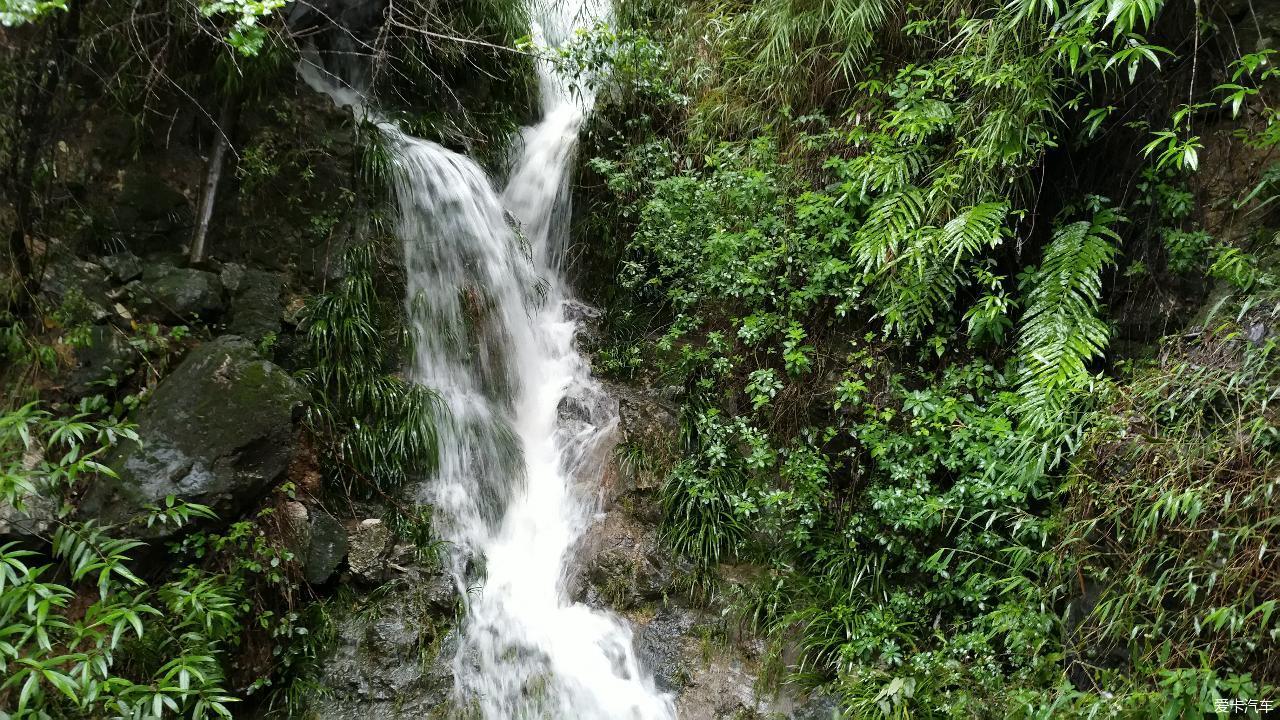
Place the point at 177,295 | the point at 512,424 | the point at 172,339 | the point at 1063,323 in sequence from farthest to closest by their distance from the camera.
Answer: the point at 512,424
the point at 177,295
the point at 172,339
the point at 1063,323

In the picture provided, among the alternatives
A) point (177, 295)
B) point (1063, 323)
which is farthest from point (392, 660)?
point (1063, 323)

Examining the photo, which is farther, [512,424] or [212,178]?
[512,424]

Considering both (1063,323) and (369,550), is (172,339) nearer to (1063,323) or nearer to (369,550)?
(369,550)

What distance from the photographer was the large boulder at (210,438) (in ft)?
12.1

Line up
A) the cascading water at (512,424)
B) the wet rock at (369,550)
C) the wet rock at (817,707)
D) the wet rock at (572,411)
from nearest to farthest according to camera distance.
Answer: the wet rock at (817,707), the cascading water at (512,424), the wet rock at (369,550), the wet rock at (572,411)

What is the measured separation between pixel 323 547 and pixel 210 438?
947mm

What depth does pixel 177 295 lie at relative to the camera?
459cm

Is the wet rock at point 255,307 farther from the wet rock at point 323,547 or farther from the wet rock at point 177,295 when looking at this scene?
the wet rock at point 323,547

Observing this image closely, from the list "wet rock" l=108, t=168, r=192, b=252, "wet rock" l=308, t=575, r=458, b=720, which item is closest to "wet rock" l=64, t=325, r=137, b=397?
"wet rock" l=108, t=168, r=192, b=252

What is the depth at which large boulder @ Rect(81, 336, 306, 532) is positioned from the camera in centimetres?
369

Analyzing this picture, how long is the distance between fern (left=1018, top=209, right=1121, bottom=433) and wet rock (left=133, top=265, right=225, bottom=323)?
17.3ft

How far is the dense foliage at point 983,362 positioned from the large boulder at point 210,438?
2710 millimetres

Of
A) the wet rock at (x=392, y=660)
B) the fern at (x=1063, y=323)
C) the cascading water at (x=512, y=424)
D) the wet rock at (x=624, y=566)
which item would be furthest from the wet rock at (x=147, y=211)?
the fern at (x=1063, y=323)

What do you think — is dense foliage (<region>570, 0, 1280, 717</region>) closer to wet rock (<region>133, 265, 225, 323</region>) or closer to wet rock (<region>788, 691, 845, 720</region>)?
wet rock (<region>788, 691, 845, 720</region>)
